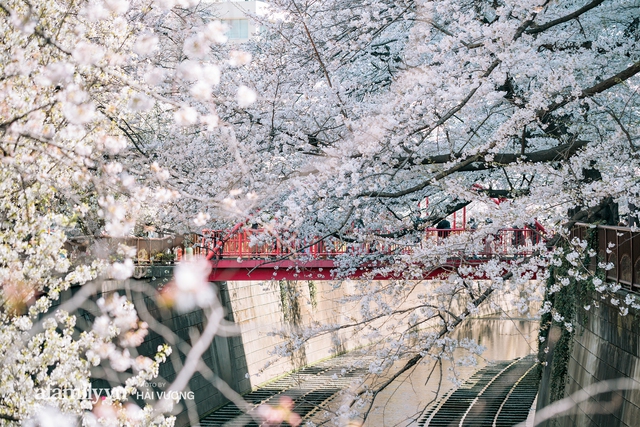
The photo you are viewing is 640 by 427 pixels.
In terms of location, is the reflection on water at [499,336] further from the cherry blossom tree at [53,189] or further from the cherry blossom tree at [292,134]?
the cherry blossom tree at [53,189]

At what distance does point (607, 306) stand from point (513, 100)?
393 cm

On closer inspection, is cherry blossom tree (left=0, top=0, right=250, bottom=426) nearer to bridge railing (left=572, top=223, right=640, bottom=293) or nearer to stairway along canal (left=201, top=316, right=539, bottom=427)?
bridge railing (left=572, top=223, right=640, bottom=293)

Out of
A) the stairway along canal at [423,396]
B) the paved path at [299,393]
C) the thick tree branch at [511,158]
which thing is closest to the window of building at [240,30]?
the stairway along canal at [423,396]

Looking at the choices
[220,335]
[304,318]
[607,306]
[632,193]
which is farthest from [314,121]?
[304,318]

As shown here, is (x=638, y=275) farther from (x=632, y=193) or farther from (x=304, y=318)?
(x=304, y=318)

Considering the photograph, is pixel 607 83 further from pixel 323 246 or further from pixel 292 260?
Answer: pixel 323 246

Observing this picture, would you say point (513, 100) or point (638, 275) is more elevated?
point (513, 100)

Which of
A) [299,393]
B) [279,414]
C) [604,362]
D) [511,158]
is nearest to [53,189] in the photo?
[511,158]

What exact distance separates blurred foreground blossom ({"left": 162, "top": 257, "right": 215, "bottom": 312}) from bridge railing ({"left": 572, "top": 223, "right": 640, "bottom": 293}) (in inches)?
268

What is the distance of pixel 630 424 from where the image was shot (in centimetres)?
942

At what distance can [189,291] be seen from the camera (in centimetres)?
1422

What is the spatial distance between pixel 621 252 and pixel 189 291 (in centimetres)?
736

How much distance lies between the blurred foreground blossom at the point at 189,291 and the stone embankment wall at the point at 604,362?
6567mm

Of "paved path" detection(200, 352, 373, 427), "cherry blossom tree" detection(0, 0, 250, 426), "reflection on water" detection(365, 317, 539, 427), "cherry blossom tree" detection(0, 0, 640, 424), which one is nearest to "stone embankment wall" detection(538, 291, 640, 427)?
"reflection on water" detection(365, 317, 539, 427)
